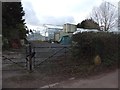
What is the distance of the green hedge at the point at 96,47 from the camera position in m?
15.1

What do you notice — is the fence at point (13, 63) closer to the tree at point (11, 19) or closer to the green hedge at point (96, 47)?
the green hedge at point (96, 47)

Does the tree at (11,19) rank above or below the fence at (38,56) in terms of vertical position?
above

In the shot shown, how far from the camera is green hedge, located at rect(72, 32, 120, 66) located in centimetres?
1509

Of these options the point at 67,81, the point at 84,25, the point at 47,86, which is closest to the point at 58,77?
the point at 67,81

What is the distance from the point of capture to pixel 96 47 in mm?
15141

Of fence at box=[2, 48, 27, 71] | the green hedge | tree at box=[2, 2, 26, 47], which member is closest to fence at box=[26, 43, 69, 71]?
fence at box=[2, 48, 27, 71]

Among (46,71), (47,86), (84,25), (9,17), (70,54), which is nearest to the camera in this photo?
(47,86)

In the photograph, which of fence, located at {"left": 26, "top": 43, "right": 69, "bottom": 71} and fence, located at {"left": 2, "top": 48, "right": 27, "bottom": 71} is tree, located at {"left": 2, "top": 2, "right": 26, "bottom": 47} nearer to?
fence, located at {"left": 26, "top": 43, "right": 69, "bottom": 71}

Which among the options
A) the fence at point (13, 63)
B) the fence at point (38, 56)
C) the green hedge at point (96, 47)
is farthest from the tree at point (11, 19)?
the green hedge at point (96, 47)

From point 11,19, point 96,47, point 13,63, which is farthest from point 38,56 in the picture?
point 11,19

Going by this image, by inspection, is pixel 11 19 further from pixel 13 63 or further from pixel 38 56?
pixel 13 63

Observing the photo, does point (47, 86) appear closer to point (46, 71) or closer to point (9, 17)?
point (46, 71)

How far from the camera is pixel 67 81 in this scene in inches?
411

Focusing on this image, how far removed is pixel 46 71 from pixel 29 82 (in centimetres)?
285
